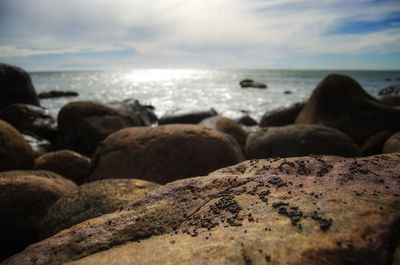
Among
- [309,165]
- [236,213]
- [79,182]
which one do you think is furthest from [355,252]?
[79,182]

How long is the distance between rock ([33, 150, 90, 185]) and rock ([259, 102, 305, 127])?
6181 millimetres

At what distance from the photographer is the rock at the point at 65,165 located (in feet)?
15.5

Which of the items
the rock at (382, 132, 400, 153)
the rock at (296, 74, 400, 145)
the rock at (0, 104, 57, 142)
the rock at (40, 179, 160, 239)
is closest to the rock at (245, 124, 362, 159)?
the rock at (382, 132, 400, 153)

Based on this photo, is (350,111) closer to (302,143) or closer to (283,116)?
(283,116)

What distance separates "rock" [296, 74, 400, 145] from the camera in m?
6.54

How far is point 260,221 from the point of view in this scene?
1.37m

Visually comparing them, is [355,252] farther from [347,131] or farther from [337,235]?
[347,131]

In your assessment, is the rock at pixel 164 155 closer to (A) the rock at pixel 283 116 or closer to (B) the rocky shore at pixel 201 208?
(B) the rocky shore at pixel 201 208

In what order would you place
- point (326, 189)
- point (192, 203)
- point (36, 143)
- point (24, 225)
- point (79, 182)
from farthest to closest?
point (36, 143)
point (79, 182)
point (24, 225)
point (192, 203)
point (326, 189)

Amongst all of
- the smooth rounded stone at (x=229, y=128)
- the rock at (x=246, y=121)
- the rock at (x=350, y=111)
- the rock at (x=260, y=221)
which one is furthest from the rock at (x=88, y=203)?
the rock at (x=246, y=121)

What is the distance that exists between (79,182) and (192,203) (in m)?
3.77

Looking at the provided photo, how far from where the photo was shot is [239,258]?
1.15 meters

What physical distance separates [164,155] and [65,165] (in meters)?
2.30

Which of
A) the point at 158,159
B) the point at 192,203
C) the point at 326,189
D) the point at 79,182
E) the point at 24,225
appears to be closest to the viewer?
the point at 326,189
